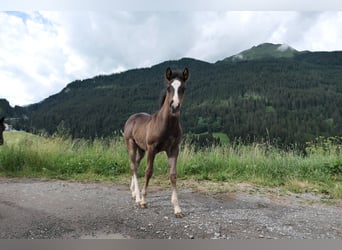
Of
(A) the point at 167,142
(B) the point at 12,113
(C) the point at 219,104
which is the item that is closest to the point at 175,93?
(A) the point at 167,142

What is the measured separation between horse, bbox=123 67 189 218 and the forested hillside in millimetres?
1564

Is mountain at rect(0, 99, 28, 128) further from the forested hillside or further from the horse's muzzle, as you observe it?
the horse's muzzle

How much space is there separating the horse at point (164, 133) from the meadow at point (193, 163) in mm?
1114

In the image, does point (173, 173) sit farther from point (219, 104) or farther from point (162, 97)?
point (219, 104)

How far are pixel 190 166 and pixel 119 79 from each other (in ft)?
7.76

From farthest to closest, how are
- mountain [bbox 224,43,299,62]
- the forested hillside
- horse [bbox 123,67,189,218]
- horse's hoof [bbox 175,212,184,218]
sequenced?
mountain [bbox 224,43,299,62] < the forested hillside < horse's hoof [bbox 175,212,184,218] < horse [bbox 123,67,189,218]

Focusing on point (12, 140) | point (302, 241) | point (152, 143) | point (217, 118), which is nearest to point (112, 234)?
point (152, 143)

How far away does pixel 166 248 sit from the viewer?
7.99 ft

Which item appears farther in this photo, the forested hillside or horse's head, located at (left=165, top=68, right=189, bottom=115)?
the forested hillside

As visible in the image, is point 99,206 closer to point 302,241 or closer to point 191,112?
point 302,241

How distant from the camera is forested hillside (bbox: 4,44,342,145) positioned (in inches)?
231

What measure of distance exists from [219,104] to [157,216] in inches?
175

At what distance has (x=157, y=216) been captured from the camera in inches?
115

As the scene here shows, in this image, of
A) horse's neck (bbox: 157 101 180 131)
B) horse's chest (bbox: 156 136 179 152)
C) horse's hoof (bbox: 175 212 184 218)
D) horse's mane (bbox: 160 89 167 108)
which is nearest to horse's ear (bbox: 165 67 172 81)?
horse's neck (bbox: 157 101 180 131)
